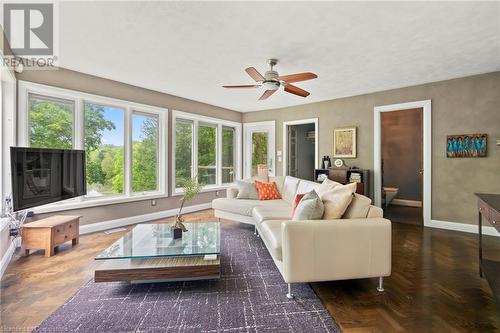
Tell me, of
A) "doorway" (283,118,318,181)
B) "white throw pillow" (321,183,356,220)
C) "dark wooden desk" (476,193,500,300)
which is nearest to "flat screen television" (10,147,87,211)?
"white throw pillow" (321,183,356,220)

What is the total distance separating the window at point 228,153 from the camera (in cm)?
657

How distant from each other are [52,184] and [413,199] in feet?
24.9

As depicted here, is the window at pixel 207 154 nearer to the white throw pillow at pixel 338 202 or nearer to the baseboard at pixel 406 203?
the white throw pillow at pixel 338 202

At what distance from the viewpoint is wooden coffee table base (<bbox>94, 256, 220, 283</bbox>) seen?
2.09 meters

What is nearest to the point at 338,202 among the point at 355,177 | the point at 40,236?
the point at 355,177

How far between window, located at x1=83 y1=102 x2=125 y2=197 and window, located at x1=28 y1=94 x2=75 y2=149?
238 mm

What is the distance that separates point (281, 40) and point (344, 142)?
3.27 meters

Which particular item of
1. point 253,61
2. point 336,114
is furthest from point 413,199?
point 253,61

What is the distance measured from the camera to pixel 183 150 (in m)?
5.46

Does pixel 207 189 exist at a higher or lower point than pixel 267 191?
lower

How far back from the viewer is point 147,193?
4.77 meters

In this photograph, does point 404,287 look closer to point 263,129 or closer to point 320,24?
point 320,24

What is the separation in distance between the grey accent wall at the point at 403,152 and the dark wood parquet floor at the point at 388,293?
11.1 feet

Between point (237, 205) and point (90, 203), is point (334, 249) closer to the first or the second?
point (237, 205)
